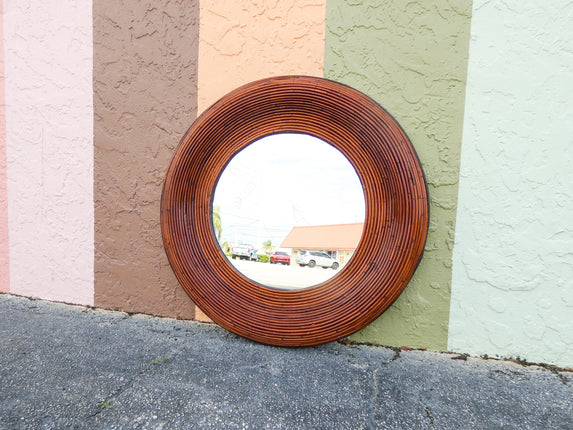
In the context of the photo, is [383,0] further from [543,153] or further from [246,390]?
[246,390]

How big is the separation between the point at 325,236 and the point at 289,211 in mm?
280

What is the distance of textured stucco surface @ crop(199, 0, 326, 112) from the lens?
5.93 ft

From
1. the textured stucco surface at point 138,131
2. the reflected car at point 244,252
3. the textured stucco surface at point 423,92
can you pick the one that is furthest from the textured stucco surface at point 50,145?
the textured stucco surface at point 423,92

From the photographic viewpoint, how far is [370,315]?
160 centimetres

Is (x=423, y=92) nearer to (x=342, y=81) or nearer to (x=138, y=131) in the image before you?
(x=342, y=81)

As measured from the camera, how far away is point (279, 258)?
1.89 m

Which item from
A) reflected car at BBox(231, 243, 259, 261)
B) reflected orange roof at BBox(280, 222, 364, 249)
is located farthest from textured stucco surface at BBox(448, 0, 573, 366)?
reflected car at BBox(231, 243, 259, 261)

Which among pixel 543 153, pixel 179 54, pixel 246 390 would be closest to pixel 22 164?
pixel 179 54

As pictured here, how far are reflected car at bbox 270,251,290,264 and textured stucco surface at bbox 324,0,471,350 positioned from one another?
0.67 m

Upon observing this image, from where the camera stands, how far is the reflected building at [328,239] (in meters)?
1.72

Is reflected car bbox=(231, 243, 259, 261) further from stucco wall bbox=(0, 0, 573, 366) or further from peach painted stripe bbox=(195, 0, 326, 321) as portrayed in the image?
peach painted stripe bbox=(195, 0, 326, 321)

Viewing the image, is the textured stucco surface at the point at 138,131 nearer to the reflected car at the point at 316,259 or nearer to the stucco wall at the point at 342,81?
the stucco wall at the point at 342,81

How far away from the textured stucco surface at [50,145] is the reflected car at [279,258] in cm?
140

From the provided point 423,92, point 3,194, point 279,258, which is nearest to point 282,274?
point 279,258
